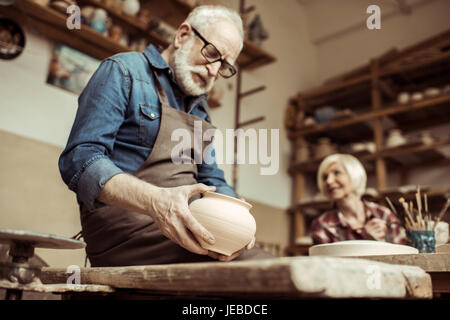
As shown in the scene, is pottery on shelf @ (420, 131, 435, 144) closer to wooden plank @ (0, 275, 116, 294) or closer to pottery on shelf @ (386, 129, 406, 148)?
pottery on shelf @ (386, 129, 406, 148)

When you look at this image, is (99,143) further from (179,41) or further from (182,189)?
(179,41)

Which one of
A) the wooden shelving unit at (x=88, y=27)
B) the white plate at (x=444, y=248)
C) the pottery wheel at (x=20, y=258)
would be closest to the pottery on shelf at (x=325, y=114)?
the wooden shelving unit at (x=88, y=27)

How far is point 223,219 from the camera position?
3.23 ft

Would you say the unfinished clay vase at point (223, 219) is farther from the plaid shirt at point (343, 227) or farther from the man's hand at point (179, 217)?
the plaid shirt at point (343, 227)

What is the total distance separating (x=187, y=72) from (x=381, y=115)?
3238 millimetres

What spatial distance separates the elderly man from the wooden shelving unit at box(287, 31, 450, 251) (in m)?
2.91

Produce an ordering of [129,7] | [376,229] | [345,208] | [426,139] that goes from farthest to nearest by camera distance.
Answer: [426,139] < [129,7] < [345,208] < [376,229]

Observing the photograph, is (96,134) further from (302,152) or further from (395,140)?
(302,152)

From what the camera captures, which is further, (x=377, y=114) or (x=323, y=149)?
(x=323, y=149)

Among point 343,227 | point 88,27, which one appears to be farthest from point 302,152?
Answer: point 88,27

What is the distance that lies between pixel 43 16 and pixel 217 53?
5.88 feet

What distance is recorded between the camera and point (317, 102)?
508 centimetres

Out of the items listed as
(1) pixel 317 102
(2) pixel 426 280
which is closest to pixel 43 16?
(2) pixel 426 280

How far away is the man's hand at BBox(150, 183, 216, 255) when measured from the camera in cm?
94
